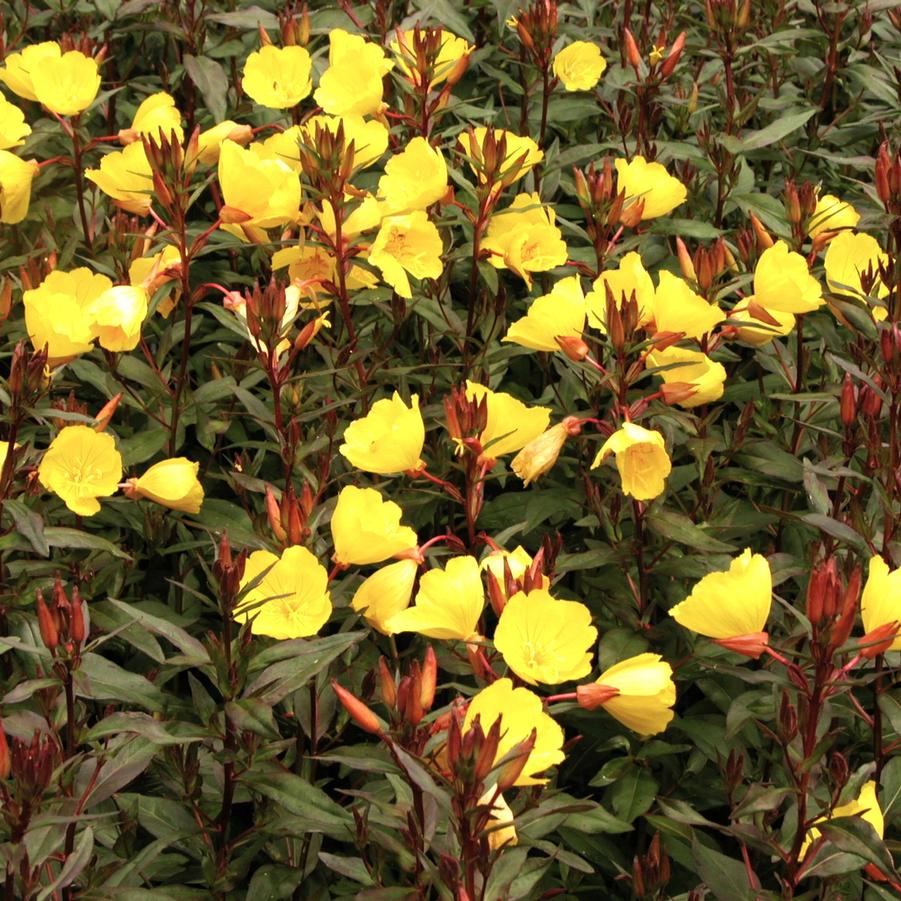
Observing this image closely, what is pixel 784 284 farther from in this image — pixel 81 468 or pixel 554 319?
pixel 81 468

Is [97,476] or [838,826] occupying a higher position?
[97,476]

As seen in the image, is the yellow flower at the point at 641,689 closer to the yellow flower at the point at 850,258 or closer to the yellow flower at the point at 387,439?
the yellow flower at the point at 387,439

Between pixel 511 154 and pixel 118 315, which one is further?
pixel 511 154

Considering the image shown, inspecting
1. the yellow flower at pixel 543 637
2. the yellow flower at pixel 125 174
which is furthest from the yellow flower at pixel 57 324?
the yellow flower at pixel 543 637

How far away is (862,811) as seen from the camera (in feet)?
5.65

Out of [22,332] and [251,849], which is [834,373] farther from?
[22,332]

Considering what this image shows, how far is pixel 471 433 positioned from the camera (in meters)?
2.05

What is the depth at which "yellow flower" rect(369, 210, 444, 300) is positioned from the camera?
2.41m

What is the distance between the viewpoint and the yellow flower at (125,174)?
8.38 feet

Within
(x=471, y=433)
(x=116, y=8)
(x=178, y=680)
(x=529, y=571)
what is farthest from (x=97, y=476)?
(x=116, y=8)

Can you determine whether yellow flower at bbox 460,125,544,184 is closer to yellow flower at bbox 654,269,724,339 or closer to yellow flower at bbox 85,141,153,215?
yellow flower at bbox 654,269,724,339

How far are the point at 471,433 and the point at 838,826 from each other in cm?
81

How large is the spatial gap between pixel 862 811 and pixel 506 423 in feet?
2.72

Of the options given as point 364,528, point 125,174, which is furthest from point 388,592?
point 125,174
